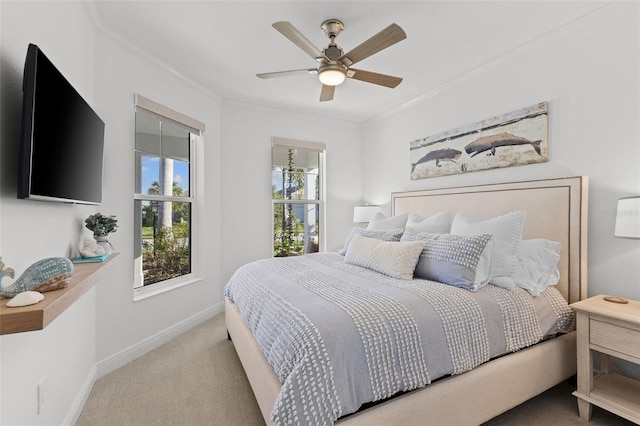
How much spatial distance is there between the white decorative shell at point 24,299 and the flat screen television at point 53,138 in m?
0.42

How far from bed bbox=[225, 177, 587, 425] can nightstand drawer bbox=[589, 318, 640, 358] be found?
0.25 meters

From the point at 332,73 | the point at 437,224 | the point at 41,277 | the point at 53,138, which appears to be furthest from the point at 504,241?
the point at 53,138

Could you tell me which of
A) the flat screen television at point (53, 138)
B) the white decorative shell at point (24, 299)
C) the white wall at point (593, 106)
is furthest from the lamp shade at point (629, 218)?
the flat screen television at point (53, 138)

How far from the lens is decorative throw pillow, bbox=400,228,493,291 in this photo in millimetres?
1879

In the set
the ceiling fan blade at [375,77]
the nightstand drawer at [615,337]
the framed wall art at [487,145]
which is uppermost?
the ceiling fan blade at [375,77]

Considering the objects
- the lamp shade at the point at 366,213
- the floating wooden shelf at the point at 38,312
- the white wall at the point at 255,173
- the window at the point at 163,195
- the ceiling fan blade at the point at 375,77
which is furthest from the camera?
the lamp shade at the point at 366,213

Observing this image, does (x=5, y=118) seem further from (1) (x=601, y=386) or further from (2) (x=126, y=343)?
(1) (x=601, y=386)

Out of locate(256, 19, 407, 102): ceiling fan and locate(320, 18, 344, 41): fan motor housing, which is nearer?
locate(256, 19, 407, 102): ceiling fan

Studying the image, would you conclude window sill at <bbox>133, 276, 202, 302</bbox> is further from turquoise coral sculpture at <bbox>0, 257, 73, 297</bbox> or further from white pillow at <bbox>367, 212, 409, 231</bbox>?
white pillow at <bbox>367, 212, 409, 231</bbox>

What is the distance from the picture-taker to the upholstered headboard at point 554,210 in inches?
Answer: 85.0

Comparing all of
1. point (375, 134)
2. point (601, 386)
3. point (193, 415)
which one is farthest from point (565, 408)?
point (375, 134)

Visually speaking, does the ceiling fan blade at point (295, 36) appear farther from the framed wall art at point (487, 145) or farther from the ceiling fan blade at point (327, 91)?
the framed wall art at point (487, 145)

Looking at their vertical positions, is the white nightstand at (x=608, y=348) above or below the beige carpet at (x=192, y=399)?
above

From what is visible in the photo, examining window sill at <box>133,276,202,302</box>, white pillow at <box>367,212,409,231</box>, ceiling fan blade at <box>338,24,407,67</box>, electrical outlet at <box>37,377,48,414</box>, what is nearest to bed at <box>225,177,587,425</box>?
white pillow at <box>367,212,409,231</box>
